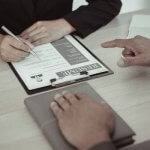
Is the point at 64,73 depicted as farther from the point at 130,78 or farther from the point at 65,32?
the point at 65,32

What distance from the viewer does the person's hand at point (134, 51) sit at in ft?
3.72

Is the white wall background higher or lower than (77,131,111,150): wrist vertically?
lower

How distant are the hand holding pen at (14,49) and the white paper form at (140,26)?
1.33ft

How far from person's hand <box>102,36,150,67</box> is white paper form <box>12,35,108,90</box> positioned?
73 mm

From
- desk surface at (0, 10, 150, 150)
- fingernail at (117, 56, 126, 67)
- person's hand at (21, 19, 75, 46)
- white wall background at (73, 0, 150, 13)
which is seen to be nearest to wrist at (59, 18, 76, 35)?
person's hand at (21, 19, 75, 46)

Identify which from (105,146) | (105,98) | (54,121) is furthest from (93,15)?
(105,146)

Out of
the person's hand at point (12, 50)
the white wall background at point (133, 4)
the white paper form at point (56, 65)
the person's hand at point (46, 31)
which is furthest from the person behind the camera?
the white wall background at point (133, 4)

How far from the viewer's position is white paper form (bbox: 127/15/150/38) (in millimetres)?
1380

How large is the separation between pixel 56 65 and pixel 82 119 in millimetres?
347

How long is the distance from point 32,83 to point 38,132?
22 centimetres

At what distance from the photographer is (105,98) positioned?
40.2 inches

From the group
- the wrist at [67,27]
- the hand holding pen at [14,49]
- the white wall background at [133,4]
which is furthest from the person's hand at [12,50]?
the white wall background at [133,4]

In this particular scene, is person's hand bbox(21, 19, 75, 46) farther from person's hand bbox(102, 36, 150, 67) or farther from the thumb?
the thumb

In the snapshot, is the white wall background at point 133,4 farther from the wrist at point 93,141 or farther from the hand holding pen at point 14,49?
the wrist at point 93,141
